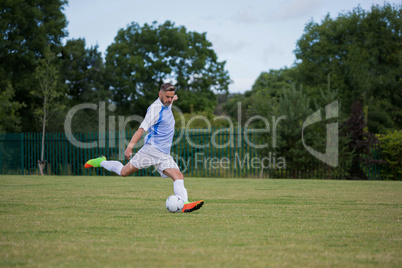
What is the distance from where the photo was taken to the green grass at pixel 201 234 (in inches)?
146

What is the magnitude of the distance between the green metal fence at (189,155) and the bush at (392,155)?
33cm

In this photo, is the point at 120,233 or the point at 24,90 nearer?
the point at 120,233

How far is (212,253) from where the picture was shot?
391cm

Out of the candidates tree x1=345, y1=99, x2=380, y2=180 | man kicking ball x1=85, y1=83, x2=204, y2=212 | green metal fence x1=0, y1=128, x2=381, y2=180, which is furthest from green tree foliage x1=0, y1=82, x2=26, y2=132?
man kicking ball x1=85, y1=83, x2=204, y2=212

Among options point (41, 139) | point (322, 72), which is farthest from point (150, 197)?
point (322, 72)

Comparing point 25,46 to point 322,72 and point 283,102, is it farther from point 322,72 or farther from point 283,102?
point 322,72

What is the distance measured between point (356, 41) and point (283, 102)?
24.0 m

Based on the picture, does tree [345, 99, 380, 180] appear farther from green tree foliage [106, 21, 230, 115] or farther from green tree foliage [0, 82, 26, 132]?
green tree foliage [106, 21, 230, 115]

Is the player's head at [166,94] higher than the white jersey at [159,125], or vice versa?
the player's head at [166,94]

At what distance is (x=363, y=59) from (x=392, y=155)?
21.0 m

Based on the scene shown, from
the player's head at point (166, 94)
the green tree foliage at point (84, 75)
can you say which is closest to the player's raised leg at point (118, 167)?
the player's head at point (166, 94)

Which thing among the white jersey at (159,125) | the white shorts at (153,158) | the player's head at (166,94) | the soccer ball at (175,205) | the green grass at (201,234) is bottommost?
the green grass at (201,234)

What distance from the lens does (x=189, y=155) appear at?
21.0 m
